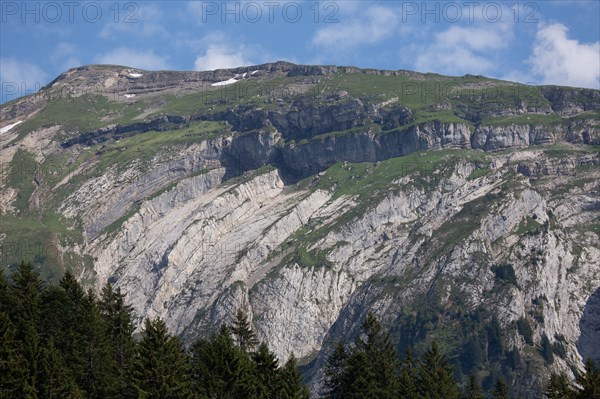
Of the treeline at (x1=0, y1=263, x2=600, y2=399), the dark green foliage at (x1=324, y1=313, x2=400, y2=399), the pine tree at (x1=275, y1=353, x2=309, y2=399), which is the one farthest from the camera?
the dark green foliage at (x1=324, y1=313, x2=400, y2=399)

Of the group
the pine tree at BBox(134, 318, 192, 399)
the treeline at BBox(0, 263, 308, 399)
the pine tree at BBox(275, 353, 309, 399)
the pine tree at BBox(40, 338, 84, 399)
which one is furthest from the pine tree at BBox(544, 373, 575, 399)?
the pine tree at BBox(40, 338, 84, 399)

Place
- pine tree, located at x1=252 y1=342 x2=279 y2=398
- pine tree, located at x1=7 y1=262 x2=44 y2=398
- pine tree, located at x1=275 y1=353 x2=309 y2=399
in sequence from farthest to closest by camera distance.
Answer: pine tree, located at x1=252 y1=342 x2=279 y2=398
pine tree, located at x1=275 y1=353 x2=309 y2=399
pine tree, located at x1=7 y1=262 x2=44 y2=398

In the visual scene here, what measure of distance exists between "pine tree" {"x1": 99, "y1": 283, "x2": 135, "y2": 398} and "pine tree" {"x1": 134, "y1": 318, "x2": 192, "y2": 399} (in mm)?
2640

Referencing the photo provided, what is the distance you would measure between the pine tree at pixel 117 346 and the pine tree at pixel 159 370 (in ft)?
8.66

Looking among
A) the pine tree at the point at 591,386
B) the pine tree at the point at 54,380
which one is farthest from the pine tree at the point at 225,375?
the pine tree at the point at 591,386

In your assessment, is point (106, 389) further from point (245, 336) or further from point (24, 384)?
point (245, 336)

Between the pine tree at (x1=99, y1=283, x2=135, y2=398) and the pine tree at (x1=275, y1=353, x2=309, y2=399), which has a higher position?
the pine tree at (x1=99, y1=283, x2=135, y2=398)

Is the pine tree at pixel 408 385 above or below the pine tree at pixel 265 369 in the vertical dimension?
A: below

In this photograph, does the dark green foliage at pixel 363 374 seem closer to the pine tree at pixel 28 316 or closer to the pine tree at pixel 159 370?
the pine tree at pixel 159 370

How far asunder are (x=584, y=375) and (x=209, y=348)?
40.2 metres

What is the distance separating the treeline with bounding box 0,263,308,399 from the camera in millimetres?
81262

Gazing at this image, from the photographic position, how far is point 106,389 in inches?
3610

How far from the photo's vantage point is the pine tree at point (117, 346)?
91.5 meters

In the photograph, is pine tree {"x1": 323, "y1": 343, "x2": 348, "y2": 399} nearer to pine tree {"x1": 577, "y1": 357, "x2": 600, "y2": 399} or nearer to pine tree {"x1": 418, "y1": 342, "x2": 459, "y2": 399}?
→ pine tree {"x1": 418, "y1": 342, "x2": 459, "y2": 399}
